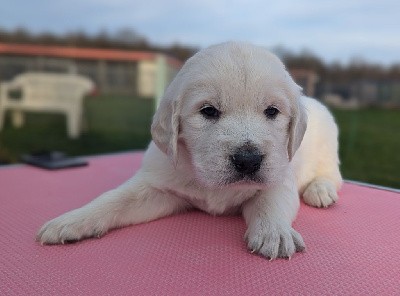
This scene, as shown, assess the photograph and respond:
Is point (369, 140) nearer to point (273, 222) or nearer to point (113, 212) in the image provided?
point (273, 222)

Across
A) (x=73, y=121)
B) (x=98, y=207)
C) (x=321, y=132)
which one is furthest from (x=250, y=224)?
(x=73, y=121)

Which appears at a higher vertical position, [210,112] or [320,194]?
[210,112]

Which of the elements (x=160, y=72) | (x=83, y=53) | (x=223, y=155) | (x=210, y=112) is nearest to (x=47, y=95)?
(x=83, y=53)

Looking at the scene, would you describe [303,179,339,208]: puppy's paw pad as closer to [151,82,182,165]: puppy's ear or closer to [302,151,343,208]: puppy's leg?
[302,151,343,208]: puppy's leg

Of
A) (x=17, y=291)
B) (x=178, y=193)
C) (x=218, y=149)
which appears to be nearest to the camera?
(x=17, y=291)

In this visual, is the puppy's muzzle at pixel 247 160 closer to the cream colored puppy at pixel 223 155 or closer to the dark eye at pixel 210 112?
the cream colored puppy at pixel 223 155

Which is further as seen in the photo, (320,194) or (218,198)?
(320,194)

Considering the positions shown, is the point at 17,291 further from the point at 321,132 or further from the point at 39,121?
the point at 39,121
